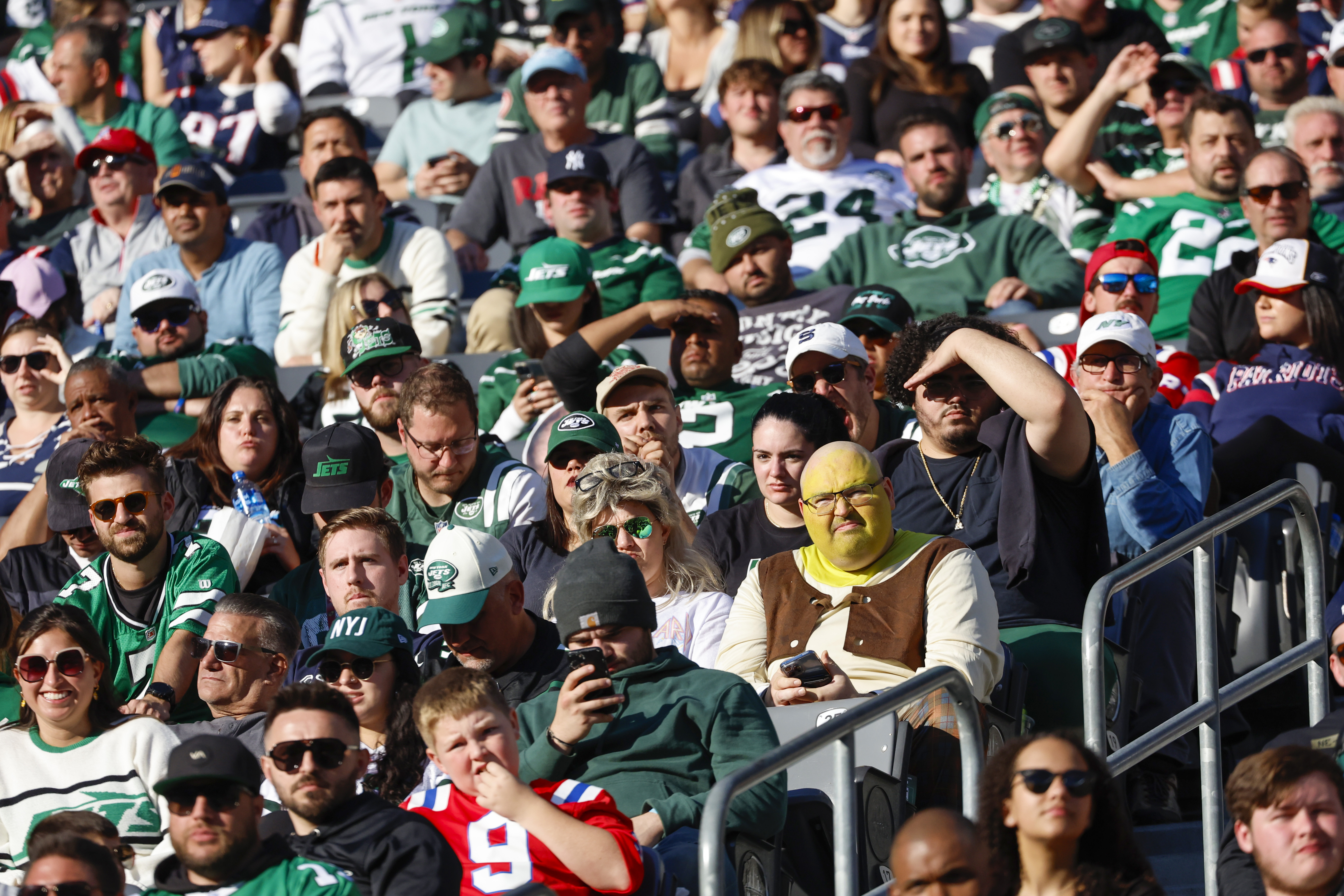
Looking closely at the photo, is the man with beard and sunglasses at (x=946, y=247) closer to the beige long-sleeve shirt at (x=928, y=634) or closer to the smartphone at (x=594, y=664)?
the beige long-sleeve shirt at (x=928, y=634)

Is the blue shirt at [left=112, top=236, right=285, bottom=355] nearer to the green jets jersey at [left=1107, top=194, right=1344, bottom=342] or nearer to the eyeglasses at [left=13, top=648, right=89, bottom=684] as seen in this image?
the eyeglasses at [left=13, top=648, right=89, bottom=684]

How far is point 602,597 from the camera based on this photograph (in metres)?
4.52

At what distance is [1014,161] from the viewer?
29.7 ft

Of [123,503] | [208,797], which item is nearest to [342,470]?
[123,503]

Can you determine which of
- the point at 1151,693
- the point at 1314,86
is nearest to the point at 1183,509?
the point at 1151,693

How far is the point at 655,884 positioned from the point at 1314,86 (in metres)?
7.04

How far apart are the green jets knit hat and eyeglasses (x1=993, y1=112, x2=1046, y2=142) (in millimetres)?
1552

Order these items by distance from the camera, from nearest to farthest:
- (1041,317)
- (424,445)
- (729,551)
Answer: (729,551) < (424,445) < (1041,317)

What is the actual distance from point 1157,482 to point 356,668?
247 centimetres

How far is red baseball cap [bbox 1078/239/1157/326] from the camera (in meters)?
7.29

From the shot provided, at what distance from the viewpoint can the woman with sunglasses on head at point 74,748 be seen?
497cm

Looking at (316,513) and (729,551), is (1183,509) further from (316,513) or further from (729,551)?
(316,513)

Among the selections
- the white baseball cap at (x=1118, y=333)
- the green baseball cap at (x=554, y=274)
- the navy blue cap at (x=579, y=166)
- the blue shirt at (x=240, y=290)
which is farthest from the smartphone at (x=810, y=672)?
the blue shirt at (x=240, y=290)

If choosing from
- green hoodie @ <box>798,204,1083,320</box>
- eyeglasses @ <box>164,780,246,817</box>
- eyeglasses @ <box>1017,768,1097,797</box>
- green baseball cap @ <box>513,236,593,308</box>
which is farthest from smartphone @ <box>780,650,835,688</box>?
green hoodie @ <box>798,204,1083,320</box>
